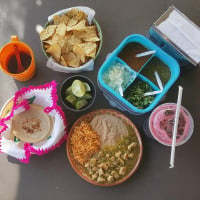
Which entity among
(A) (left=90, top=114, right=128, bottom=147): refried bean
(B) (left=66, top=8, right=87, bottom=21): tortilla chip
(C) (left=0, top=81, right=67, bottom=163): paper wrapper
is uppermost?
(B) (left=66, top=8, right=87, bottom=21): tortilla chip

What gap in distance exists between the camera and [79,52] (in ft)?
3.85

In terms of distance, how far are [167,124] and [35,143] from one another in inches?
18.9

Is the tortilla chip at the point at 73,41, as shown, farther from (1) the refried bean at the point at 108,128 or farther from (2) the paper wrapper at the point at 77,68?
(1) the refried bean at the point at 108,128

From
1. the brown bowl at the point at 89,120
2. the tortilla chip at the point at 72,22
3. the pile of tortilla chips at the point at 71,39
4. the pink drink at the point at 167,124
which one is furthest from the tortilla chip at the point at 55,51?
the pink drink at the point at 167,124

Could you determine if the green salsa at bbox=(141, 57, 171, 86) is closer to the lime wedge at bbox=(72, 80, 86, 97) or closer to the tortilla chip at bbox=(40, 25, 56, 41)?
the lime wedge at bbox=(72, 80, 86, 97)

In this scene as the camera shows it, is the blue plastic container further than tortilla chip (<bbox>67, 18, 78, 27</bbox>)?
No

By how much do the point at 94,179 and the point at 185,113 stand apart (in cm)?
39

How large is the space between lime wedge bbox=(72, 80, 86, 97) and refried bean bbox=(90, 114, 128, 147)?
0.38ft

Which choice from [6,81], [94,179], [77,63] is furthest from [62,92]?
[94,179]

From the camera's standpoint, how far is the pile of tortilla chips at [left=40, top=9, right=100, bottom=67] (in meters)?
1.18

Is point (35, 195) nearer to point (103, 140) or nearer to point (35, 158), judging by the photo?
point (35, 158)

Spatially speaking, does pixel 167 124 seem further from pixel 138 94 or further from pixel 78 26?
pixel 78 26

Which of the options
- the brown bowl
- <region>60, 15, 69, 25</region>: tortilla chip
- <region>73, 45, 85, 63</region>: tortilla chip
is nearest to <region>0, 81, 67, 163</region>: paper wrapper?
the brown bowl

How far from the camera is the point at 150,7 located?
128 cm
